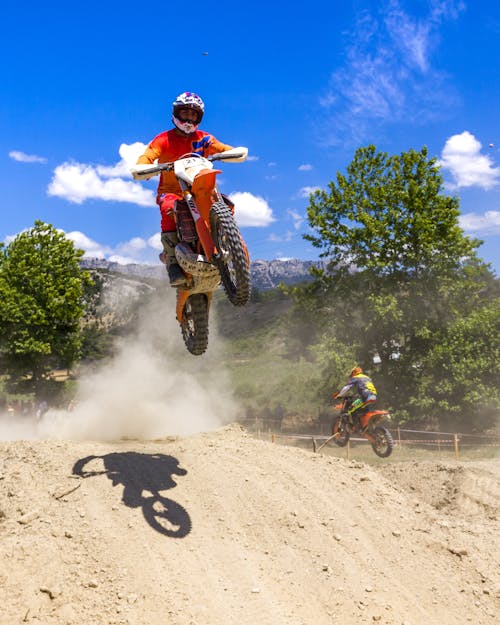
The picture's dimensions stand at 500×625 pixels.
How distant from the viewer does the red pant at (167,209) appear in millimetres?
6727

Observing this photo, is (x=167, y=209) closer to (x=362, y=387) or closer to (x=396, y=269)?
(x=362, y=387)

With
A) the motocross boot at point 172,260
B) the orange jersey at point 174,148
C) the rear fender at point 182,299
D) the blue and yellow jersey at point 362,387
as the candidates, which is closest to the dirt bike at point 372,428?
the blue and yellow jersey at point 362,387

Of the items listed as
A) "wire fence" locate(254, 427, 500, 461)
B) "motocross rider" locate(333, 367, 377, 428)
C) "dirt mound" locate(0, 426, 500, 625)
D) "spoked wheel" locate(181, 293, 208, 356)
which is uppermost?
"spoked wheel" locate(181, 293, 208, 356)

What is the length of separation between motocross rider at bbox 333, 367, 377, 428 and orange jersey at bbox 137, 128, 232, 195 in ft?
26.6

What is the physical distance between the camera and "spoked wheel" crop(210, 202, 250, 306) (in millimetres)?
5801

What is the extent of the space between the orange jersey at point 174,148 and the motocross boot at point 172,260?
0.69m

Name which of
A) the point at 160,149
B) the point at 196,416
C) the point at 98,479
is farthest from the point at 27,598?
the point at 196,416

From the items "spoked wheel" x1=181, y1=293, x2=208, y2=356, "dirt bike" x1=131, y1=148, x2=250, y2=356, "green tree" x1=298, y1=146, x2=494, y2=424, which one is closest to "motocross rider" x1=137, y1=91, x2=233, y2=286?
"dirt bike" x1=131, y1=148, x2=250, y2=356

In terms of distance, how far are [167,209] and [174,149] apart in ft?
3.49

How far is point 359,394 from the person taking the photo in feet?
44.6

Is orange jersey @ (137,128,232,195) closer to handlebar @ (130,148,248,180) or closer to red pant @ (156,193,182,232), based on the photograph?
red pant @ (156,193,182,232)

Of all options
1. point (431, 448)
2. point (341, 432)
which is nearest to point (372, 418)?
point (341, 432)

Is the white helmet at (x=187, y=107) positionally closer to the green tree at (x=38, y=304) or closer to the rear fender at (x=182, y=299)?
the rear fender at (x=182, y=299)

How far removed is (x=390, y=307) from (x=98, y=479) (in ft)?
57.0
